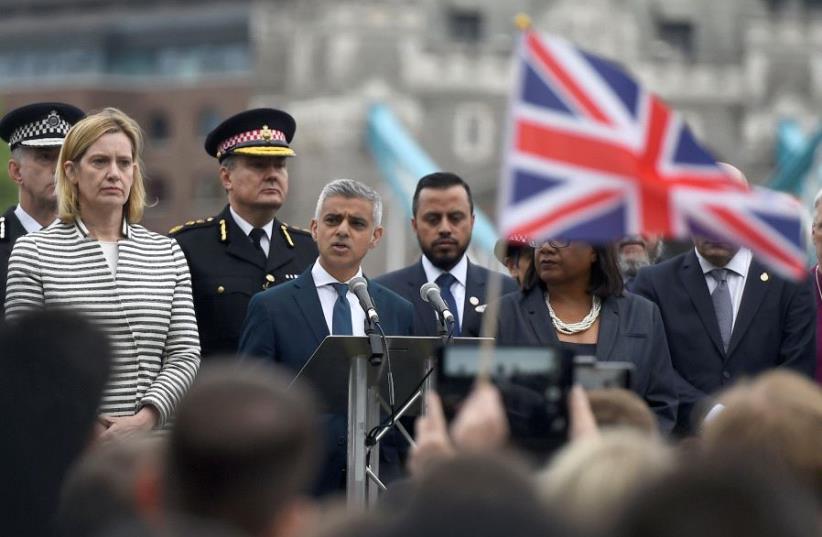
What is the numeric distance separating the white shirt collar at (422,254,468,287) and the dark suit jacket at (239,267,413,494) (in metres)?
1.27

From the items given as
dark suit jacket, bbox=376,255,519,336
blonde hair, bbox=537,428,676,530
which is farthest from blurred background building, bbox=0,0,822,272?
blonde hair, bbox=537,428,676,530

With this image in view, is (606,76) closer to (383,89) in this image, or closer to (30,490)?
(30,490)

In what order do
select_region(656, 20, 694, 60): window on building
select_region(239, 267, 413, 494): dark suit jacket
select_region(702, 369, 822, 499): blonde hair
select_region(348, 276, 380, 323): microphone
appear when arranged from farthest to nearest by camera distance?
select_region(656, 20, 694, 60): window on building
select_region(239, 267, 413, 494): dark suit jacket
select_region(348, 276, 380, 323): microphone
select_region(702, 369, 822, 499): blonde hair

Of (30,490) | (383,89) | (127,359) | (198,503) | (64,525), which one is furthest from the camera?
(383,89)

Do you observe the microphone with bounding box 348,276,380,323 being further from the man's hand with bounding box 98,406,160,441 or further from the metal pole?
the man's hand with bounding box 98,406,160,441

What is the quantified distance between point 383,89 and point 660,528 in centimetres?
7767

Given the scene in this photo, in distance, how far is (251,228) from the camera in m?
10.1

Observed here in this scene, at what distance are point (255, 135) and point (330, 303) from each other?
1193 millimetres

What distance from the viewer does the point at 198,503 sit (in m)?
4.25

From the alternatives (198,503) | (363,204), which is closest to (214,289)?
Answer: (363,204)

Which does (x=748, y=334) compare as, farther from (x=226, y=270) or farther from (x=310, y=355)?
(x=226, y=270)

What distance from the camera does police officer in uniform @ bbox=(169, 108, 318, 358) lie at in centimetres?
977

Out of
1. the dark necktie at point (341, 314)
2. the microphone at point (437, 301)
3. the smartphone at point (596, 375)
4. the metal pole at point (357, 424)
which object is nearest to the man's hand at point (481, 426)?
the smartphone at point (596, 375)

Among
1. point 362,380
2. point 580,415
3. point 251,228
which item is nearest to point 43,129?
point 251,228
